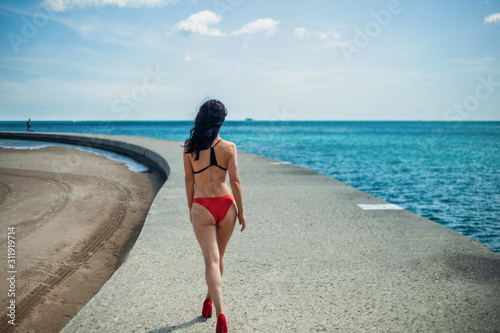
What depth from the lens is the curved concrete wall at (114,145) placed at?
14581 mm

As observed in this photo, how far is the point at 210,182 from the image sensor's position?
292 cm

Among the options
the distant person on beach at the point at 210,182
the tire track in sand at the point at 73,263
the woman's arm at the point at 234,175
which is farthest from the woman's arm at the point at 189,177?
the tire track in sand at the point at 73,263

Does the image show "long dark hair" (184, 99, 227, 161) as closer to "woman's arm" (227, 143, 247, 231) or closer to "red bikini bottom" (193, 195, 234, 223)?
"woman's arm" (227, 143, 247, 231)

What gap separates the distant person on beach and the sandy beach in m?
1.87

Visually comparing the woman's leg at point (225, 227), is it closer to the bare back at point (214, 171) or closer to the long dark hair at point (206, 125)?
the bare back at point (214, 171)

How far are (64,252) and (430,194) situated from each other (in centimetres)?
1363

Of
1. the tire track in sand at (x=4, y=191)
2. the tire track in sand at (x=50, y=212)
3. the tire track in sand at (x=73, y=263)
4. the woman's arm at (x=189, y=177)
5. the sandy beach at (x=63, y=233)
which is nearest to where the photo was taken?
the woman's arm at (x=189, y=177)

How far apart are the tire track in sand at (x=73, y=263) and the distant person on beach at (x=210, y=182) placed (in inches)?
82.8

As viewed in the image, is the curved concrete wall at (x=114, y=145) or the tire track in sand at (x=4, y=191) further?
the curved concrete wall at (x=114, y=145)

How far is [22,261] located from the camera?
482cm

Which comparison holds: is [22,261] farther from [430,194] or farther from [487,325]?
[430,194]

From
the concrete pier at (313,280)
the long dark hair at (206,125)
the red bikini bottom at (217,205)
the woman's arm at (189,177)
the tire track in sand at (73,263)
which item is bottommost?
the tire track in sand at (73,263)

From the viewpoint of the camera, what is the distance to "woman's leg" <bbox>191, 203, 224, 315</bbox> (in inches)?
108

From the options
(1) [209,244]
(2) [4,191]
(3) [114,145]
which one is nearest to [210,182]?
(1) [209,244]
